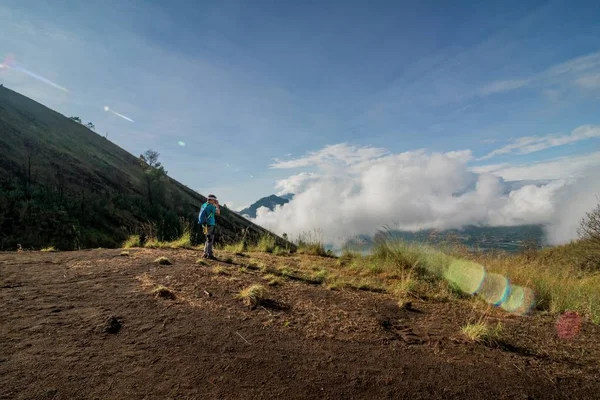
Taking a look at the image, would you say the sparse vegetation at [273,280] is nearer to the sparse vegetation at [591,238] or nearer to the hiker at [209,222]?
the hiker at [209,222]

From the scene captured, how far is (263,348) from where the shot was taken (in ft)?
12.9

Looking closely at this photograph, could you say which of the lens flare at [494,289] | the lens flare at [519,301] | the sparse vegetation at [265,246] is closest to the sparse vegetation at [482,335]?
the lens flare at [519,301]

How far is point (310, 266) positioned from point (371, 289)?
2516mm

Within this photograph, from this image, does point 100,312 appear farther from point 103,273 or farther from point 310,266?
point 310,266

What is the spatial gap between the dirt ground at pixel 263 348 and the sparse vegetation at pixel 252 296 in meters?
0.12

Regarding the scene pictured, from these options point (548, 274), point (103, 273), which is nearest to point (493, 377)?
point (548, 274)

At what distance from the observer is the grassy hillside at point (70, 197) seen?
18547mm

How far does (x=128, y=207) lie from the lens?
31141mm

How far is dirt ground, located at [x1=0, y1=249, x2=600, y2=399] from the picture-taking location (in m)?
3.19

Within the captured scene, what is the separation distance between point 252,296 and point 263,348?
1.51m

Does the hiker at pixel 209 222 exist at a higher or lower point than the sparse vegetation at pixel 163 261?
higher

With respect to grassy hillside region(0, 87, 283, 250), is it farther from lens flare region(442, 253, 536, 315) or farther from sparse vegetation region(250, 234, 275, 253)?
lens flare region(442, 253, 536, 315)

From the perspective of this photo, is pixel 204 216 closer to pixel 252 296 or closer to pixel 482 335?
pixel 252 296

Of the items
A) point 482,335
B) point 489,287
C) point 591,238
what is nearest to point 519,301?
point 489,287
